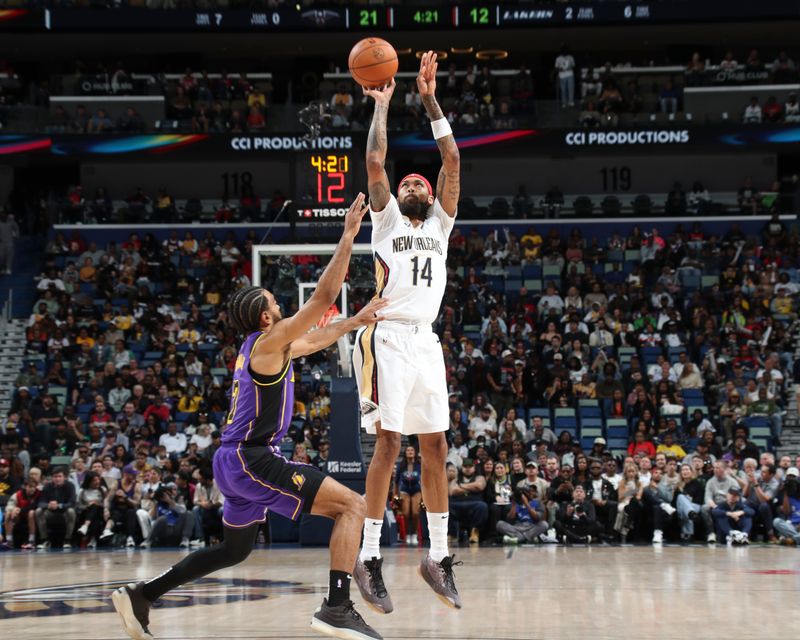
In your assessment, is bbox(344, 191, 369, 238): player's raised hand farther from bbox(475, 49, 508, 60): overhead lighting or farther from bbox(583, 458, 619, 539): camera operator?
bbox(475, 49, 508, 60): overhead lighting

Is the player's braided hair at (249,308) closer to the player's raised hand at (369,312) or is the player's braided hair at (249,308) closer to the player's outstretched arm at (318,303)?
the player's outstretched arm at (318,303)

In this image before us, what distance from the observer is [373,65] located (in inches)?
316

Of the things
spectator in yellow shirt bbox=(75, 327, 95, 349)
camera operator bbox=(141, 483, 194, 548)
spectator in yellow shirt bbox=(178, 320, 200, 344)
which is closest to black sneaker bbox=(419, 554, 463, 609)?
camera operator bbox=(141, 483, 194, 548)

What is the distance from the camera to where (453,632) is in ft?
24.0

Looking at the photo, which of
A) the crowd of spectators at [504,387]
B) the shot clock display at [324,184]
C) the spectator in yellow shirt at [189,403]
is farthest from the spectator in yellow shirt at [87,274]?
the shot clock display at [324,184]

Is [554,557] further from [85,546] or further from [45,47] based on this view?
[45,47]

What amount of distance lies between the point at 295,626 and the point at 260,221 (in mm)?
21510

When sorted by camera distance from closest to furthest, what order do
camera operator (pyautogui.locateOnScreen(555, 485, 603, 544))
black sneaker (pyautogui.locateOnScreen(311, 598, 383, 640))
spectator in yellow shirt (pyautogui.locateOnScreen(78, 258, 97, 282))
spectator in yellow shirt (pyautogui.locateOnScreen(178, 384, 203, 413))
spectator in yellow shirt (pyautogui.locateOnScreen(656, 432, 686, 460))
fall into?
black sneaker (pyautogui.locateOnScreen(311, 598, 383, 640)), camera operator (pyautogui.locateOnScreen(555, 485, 603, 544)), spectator in yellow shirt (pyautogui.locateOnScreen(656, 432, 686, 460)), spectator in yellow shirt (pyautogui.locateOnScreen(178, 384, 203, 413)), spectator in yellow shirt (pyautogui.locateOnScreen(78, 258, 97, 282))

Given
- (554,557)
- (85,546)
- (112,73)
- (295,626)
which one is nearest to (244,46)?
(112,73)

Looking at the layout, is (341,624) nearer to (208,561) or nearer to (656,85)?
(208,561)

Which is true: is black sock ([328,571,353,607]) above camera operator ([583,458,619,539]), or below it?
above

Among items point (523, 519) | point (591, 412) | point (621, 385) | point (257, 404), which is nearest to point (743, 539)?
point (523, 519)

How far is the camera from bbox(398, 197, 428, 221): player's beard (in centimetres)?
808

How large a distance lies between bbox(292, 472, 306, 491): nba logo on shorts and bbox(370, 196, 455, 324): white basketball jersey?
54.8 inches
